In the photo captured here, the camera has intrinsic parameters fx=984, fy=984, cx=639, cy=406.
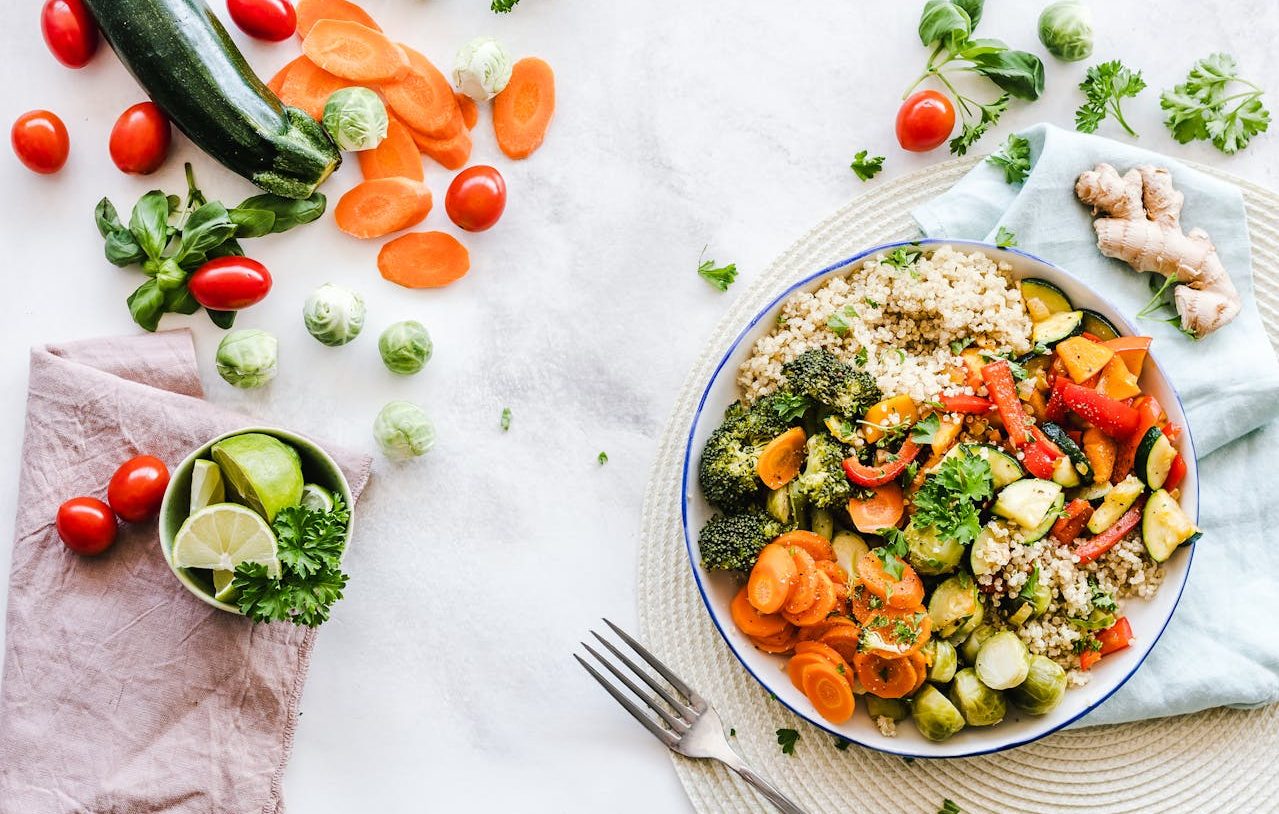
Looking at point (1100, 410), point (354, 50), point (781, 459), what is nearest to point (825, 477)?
point (781, 459)

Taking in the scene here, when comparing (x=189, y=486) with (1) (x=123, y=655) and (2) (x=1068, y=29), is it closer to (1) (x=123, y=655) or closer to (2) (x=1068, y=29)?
(1) (x=123, y=655)

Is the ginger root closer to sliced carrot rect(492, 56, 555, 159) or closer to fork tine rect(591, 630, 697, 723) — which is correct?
sliced carrot rect(492, 56, 555, 159)

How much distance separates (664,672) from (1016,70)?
2415mm

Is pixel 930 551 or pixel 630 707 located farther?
pixel 630 707

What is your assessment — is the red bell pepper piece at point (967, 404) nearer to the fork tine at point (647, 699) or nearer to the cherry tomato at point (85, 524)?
the fork tine at point (647, 699)

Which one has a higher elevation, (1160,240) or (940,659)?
(1160,240)

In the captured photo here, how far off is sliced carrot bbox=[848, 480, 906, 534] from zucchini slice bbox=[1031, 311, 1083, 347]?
660 millimetres

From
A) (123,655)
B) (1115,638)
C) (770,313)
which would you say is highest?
(770,313)

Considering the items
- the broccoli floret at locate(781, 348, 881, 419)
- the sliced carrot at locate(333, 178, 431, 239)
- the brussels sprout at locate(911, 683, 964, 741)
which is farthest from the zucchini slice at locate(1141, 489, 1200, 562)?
the sliced carrot at locate(333, 178, 431, 239)

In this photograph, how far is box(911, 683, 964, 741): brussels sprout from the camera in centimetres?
298

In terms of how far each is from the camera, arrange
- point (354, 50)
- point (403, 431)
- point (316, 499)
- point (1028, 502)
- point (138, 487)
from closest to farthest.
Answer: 1. point (1028, 502)
2. point (316, 499)
3. point (138, 487)
4. point (403, 431)
5. point (354, 50)

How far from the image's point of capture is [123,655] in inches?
134

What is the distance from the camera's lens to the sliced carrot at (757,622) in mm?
3061

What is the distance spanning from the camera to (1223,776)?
3.33 meters
